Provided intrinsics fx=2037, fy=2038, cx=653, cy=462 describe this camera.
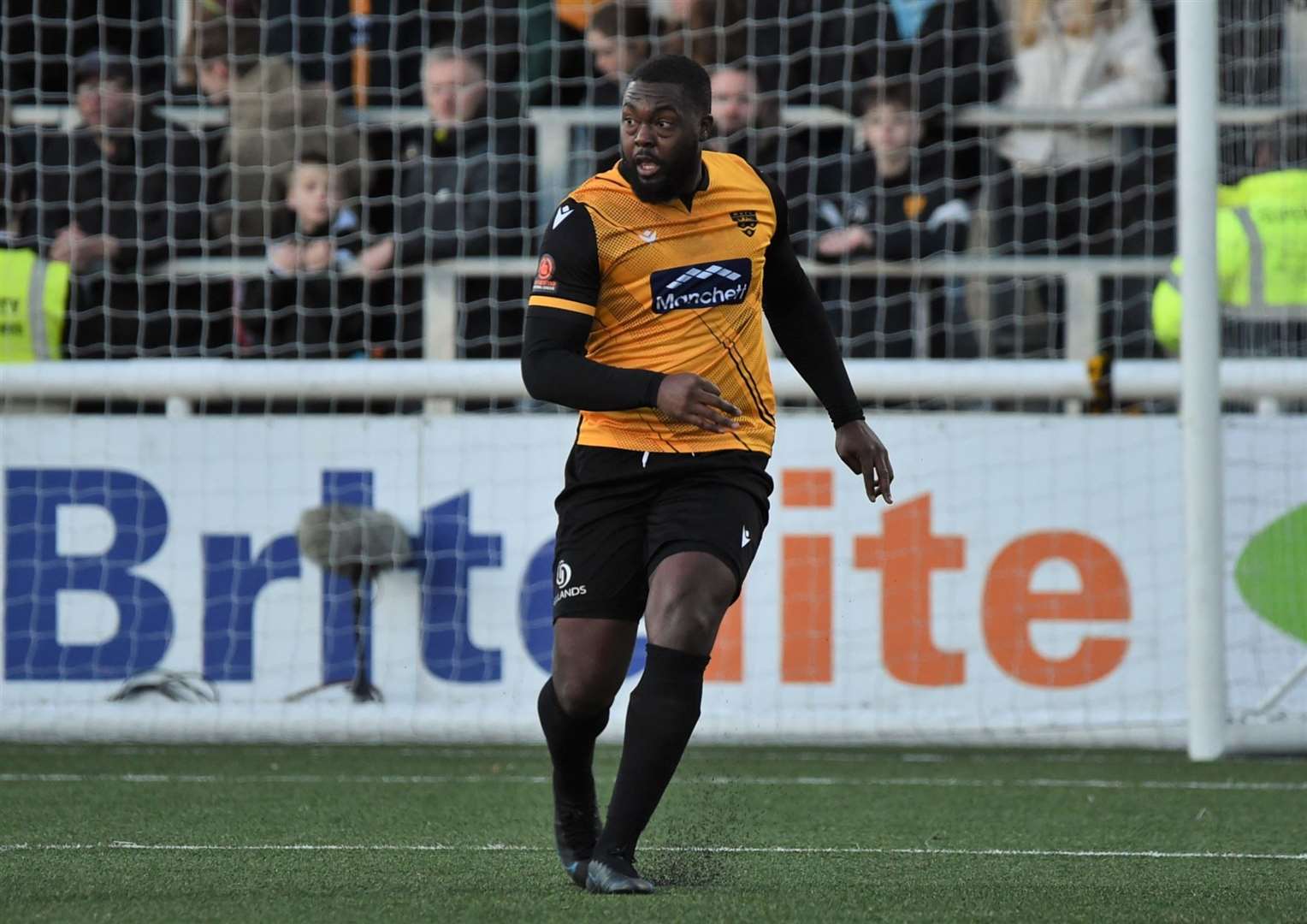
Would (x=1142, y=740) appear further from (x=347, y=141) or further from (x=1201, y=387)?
(x=347, y=141)

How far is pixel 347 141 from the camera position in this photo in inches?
350

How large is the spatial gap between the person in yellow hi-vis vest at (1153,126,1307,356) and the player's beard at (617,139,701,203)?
4.68 m

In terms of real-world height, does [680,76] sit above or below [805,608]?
above

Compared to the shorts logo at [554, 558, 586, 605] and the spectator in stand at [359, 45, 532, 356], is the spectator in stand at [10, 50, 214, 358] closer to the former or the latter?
the spectator in stand at [359, 45, 532, 356]

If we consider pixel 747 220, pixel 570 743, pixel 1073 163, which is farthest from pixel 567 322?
pixel 1073 163

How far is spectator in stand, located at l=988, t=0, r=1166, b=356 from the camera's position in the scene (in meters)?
8.89

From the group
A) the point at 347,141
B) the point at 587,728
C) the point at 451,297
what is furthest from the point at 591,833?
the point at 347,141

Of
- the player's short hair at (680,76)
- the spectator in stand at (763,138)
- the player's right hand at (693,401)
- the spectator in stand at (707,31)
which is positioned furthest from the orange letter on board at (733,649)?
the player's right hand at (693,401)

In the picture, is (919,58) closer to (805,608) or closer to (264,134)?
(805,608)

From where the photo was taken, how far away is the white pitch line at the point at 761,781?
6.43 metres

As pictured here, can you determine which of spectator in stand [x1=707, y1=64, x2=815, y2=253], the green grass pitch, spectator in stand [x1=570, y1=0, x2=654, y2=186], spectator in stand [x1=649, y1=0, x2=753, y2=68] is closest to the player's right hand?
the green grass pitch

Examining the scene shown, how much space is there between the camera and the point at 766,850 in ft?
15.7

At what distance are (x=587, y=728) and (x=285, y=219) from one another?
5048mm

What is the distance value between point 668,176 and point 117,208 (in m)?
5.23
